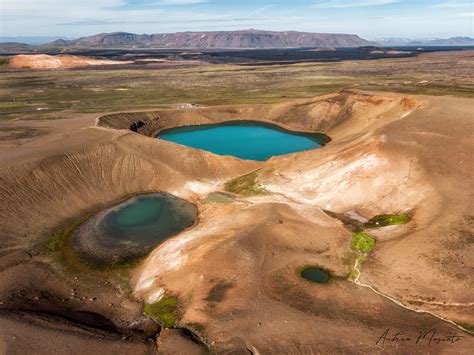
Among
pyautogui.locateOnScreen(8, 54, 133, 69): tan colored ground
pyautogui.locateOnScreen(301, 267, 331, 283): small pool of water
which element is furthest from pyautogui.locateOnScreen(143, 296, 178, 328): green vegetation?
pyautogui.locateOnScreen(8, 54, 133, 69): tan colored ground

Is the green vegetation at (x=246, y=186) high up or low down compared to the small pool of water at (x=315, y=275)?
up

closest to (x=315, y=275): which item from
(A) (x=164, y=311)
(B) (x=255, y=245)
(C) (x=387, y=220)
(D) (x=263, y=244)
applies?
(D) (x=263, y=244)

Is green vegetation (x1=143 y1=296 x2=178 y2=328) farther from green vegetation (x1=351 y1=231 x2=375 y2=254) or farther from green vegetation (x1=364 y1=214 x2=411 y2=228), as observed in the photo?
green vegetation (x1=364 y1=214 x2=411 y2=228)

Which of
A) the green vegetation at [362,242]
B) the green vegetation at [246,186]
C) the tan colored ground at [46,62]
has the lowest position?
the green vegetation at [362,242]

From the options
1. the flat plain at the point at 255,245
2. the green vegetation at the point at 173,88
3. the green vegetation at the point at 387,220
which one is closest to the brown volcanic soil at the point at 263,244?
the flat plain at the point at 255,245

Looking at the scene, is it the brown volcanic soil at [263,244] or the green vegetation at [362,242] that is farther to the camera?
the green vegetation at [362,242]

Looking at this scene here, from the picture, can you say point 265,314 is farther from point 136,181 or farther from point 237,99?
point 237,99

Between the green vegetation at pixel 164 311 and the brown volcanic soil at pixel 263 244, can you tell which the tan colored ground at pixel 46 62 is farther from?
the green vegetation at pixel 164 311
